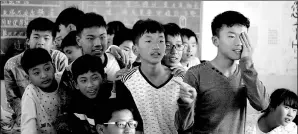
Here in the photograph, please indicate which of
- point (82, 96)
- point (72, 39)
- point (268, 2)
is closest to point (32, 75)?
point (82, 96)

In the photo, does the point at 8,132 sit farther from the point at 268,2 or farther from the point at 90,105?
the point at 268,2

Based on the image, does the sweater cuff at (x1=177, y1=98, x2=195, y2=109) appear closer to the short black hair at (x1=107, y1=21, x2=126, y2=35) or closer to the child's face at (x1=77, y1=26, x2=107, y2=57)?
the child's face at (x1=77, y1=26, x2=107, y2=57)

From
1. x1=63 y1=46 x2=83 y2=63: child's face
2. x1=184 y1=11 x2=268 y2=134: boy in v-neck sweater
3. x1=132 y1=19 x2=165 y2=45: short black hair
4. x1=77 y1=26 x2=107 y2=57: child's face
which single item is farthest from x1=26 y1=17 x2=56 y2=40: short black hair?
x1=184 y1=11 x2=268 y2=134: boy in v-neck sweater

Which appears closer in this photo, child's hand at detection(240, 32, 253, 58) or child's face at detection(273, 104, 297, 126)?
child's hand at detection(240, 32, 253, 58)

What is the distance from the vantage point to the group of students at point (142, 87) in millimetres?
1733

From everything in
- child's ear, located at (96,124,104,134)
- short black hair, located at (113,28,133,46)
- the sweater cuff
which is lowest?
child's ear, located at (96,124,104,134)

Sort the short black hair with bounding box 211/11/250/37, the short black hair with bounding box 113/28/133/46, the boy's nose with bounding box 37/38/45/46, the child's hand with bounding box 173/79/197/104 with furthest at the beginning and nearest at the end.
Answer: the short black hair with bounding box 113/28/133/46
the boy's nose with bounding box 37/38/45/46
the short black hair with bounding box 211/11/250/37
the child's hand with bounding box 173/79/197/104

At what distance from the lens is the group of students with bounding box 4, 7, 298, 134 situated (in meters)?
1.73

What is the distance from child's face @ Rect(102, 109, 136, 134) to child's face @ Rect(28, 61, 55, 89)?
487 mm

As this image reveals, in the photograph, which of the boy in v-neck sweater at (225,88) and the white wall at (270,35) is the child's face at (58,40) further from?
the white wall at (270,35)

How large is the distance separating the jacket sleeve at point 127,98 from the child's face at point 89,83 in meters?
0.13

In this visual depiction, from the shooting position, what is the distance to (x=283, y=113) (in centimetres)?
271

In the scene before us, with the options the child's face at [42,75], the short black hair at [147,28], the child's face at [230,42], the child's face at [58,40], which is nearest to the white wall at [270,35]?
the child's face at [58,40]

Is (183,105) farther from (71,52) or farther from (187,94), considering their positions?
(71,52)
